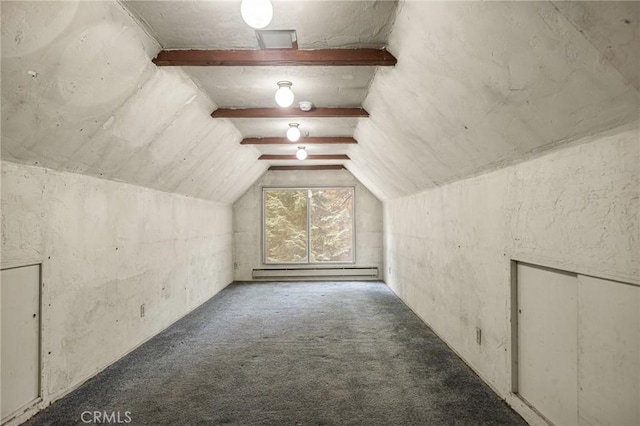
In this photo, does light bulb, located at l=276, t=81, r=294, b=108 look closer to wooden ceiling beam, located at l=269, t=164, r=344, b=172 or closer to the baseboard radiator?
wooden ceiling beam, located at l=269, t=164, r=344, b=172

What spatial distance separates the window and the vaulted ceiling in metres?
4.87

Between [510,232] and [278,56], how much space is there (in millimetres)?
2113

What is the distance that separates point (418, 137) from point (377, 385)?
89.9 inches

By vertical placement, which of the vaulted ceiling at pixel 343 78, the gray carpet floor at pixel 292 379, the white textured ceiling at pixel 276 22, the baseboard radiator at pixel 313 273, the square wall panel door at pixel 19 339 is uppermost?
the white textured ceiling at pixel 276 22

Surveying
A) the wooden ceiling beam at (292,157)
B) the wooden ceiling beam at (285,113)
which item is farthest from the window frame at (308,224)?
the wooden ceiling beam at (285,113)

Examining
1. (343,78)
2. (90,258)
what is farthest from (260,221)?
(343,78)

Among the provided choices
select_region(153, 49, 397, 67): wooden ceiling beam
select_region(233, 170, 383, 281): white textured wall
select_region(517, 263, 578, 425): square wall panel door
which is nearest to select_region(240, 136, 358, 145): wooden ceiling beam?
select_region(153, 49, 397, 67): wooden ceiling beam

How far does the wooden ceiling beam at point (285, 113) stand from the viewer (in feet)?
15.0

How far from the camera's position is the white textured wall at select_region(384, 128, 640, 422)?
1.86 m

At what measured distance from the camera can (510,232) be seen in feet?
9.53

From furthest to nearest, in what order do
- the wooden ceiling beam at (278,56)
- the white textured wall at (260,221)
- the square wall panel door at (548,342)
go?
the white textured wall at (260,221) → the wooden ceiling beam at (278,56) → the square wall panel door at (548,342)

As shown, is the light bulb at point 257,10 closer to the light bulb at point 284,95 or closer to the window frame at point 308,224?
the light bulb at point 284,95

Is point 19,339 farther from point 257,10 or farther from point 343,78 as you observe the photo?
point 343,78

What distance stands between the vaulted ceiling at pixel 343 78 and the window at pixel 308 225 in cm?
487
